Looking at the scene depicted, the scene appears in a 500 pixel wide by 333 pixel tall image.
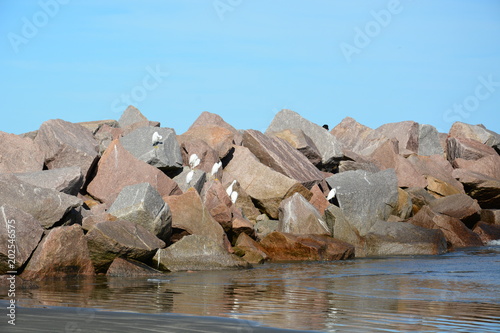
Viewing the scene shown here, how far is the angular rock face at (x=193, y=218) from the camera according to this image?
16.1 meters

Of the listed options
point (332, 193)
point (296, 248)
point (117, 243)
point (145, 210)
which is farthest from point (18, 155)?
point (332, 193)

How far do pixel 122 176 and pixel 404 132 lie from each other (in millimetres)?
18541

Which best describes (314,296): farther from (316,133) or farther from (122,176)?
(316,133)

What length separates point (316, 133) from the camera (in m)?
27.6

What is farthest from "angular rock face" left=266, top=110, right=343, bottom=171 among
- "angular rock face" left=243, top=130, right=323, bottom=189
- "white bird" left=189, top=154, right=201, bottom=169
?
"white bird" left=189, top=154, right=201, bottom=169

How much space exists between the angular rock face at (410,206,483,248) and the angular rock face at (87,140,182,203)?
7.22 metres

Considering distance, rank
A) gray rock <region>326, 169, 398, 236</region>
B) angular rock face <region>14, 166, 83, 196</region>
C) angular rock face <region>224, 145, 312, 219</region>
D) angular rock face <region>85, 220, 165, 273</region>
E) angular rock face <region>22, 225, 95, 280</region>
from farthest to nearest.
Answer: gray rock <region>326, 169, 398, 236</region>, angular rock face <region>224, 145, 312, 219</region>, angular rock face <region>14, 166, 83, 196</region>, angular rock face <region>85, 220, 165, 273</region>, angular rock face <region>22, 225, 95, 280</region>

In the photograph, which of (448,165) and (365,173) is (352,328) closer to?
(365,173)

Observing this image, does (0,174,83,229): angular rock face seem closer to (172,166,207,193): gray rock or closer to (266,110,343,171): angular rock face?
(172,166,207,193): gray rock

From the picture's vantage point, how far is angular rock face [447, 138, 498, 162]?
107 feet

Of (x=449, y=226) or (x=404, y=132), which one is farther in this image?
(x=404, y=132)

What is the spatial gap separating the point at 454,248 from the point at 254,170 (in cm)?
625

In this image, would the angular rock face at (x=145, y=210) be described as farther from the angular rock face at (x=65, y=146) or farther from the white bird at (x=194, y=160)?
the white bird at (x=194, y=160)

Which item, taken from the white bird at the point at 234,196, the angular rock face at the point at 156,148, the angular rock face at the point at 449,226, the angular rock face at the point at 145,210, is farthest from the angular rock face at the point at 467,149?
the angular rock face at the point at 145,210
